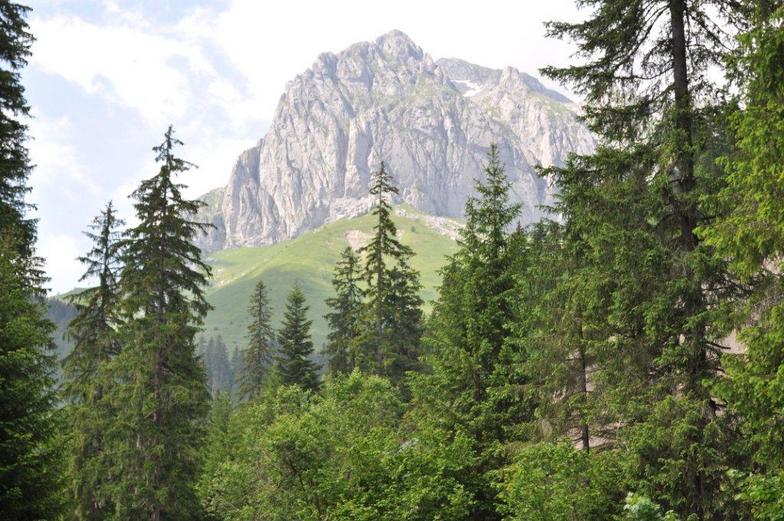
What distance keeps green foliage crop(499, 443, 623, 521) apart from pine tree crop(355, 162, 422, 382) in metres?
20.3

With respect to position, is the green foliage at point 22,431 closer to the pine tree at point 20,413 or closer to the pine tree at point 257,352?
the pine tree at point 20,413

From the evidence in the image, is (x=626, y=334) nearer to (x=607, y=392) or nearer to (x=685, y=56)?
(x=607, y=392)

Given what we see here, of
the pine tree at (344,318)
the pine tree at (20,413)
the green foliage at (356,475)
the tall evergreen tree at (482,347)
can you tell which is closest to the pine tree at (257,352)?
the pine tree at (344,318)

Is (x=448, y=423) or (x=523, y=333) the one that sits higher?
(x=523, y=333)

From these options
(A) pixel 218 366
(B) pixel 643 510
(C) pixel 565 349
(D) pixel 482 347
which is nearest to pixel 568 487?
(C) pixel 565 349

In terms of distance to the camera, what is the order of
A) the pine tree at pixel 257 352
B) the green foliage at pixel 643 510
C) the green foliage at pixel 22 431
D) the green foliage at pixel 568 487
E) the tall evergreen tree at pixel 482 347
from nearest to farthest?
the green foliage at pixel 643 510
the green foliage at pixel 22 431
the green foliage at pixel 568 487
the tall evergreen tree at pixel 482 347
the pine tree at pixel 257 352

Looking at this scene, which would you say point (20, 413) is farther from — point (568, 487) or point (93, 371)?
point (93, 371)

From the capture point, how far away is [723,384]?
9.12 metres

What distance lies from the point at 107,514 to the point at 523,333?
17.5 meters

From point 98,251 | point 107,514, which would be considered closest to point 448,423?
point 107,514

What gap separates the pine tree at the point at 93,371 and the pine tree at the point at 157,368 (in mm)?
875

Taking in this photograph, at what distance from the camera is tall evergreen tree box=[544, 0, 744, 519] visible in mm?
10609

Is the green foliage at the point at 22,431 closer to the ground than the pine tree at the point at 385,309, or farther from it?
closer to the ground

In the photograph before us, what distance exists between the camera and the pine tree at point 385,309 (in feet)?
110
